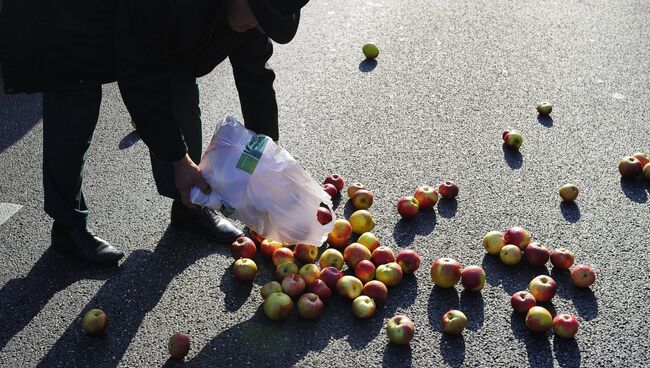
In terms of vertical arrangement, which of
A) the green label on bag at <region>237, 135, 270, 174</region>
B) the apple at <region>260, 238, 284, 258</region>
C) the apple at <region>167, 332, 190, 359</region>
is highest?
the green label on bag at <region>237, 135, 270, 174</region>

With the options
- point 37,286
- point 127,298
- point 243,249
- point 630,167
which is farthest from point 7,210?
point 630,167

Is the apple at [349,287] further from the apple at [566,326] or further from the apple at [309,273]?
the apple at [566,326]

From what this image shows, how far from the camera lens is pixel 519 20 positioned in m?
7.44

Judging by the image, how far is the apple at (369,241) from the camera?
14.0 ft

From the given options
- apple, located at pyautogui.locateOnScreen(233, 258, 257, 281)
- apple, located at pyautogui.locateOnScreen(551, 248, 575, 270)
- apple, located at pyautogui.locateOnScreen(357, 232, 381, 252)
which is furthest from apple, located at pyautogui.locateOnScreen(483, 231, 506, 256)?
apple, located at pyautogui.locateOnScreen(233, 258, 257, 281)

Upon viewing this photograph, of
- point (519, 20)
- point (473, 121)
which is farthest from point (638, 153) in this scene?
point (519, 20)

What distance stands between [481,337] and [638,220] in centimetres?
160

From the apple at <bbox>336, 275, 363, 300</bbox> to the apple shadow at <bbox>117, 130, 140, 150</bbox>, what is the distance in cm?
242

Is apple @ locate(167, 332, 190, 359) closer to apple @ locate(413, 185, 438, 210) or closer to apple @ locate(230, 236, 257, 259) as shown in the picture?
apple @ locate(230, 236, 257, 259)

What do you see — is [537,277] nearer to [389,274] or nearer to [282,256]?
[389,274]

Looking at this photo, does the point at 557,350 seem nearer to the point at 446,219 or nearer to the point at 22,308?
the point at 446,219

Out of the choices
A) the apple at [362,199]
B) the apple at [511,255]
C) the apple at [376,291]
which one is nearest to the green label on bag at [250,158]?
the apple at [376,291]

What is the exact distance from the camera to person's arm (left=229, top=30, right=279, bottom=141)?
155 inches

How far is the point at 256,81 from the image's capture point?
4.10 meters
